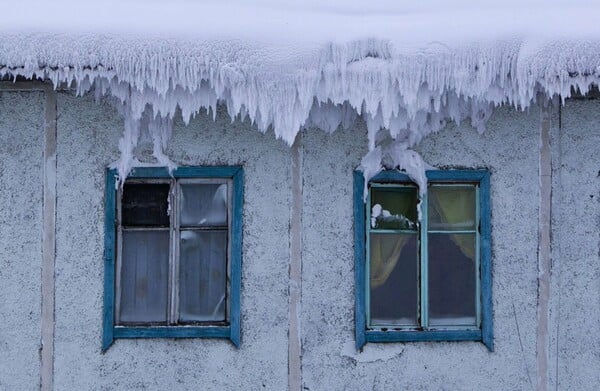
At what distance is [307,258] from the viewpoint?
5.92m

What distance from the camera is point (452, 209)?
6086 millimetres

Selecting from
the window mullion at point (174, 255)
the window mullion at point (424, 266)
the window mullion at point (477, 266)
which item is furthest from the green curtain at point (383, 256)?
the window mullion at point (174, 255)

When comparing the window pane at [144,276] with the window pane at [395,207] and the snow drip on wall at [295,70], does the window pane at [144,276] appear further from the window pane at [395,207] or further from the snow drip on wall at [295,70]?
the window pane at [395,207]

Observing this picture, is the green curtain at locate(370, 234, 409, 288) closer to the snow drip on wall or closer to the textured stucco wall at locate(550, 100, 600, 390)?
the snow drip on wall

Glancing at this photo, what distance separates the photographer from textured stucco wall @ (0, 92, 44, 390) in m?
5.82

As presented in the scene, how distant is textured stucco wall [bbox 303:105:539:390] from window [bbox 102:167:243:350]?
2.01 feet

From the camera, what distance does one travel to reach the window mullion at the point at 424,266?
6.00 meters

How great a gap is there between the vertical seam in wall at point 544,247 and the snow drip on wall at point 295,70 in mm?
548

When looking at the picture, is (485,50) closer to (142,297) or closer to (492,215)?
(492,215)

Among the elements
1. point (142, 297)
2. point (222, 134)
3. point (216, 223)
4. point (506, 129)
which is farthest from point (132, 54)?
point (506, 129)

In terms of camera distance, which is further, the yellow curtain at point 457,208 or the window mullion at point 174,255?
the yellow curtain at point 457,208

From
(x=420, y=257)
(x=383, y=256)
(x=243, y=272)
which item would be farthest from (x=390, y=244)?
(x=243, y=272)

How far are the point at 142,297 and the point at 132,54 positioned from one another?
5.71 ft

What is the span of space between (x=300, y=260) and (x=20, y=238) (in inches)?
76.5
